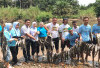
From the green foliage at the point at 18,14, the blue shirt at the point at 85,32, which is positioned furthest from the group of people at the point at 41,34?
the green foliage at the point at 18,14

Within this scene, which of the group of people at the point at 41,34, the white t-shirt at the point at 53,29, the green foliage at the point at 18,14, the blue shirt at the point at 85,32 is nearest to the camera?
the group of people at the point at 41,34

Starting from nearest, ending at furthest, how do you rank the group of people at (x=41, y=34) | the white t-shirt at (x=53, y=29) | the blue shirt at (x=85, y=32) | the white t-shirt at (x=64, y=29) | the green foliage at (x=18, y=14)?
the group of people at (x=41, y=34), the blue shirt at (x=85, y=32), the white t-shirt at (x=64, y=29), the white t-shirt at (x=53, y=29), the green foliage at (x=18, y=14)

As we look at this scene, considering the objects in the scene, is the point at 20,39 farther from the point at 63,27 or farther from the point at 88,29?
the point at 88,29

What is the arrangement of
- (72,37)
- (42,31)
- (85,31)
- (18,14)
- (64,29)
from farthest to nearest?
(18,14) < (42,31) < (64,29) < (72,37) < (85,31)

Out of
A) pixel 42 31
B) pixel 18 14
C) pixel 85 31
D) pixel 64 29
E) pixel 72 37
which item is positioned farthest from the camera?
pixel 18 14

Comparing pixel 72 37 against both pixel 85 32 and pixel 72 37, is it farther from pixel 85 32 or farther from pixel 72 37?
pixel 85 32

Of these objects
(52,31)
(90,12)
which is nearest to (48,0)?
(90,12)

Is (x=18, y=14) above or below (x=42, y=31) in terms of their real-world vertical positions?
above

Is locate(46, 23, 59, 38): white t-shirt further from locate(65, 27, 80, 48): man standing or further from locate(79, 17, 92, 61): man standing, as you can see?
locate(79, 17, 92, 61): man standing

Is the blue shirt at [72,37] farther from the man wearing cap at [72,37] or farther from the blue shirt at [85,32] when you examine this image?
the blue shirt at [85,32]

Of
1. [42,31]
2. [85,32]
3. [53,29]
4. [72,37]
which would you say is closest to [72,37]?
[72,37]

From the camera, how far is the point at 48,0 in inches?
1743

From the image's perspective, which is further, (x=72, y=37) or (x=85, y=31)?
(x=72, y=37)

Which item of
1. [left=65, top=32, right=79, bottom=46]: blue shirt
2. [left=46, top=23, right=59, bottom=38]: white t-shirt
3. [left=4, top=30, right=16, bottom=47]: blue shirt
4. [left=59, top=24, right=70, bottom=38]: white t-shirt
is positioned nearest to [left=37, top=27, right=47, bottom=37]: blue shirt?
[left=46, top=23, right=59, bottom=38]: white t-shirt
